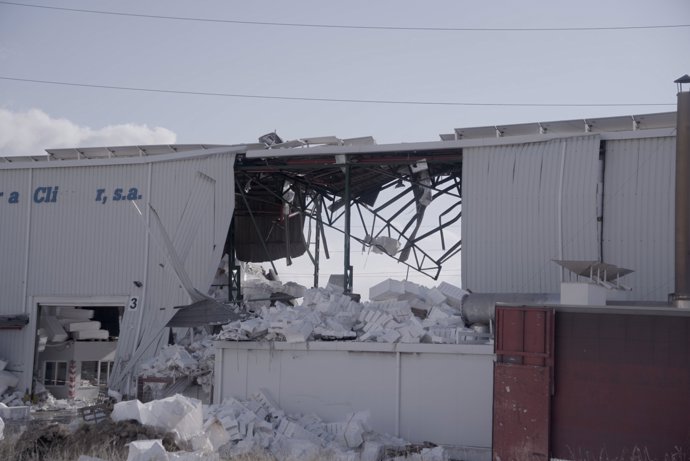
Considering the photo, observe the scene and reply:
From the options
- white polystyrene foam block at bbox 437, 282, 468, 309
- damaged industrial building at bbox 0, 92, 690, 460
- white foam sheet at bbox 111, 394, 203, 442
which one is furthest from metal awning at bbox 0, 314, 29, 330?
white foam sheet at bbox 111, 394, 203, 442

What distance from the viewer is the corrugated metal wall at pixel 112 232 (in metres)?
30.7

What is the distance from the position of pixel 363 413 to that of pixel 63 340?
800 inches

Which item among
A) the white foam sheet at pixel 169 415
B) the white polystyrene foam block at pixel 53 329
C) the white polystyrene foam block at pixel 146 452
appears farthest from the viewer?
the white polystyrene foam block at pixel 53 329

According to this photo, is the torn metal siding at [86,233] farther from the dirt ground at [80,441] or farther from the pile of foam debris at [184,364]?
the dirt ground at [80,441]

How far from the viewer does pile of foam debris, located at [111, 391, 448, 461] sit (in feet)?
53.4

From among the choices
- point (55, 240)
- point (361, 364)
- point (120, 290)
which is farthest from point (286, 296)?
point (361, 364)

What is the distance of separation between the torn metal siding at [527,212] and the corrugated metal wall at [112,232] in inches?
348

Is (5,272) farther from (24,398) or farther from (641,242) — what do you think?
(641,242)

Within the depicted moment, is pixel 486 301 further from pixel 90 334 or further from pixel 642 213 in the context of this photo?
pixel 90 334

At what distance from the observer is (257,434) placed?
19328mm

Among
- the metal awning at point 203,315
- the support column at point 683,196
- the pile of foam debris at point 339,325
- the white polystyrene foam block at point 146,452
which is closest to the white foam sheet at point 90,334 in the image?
the pile of foam debris at point 339,325

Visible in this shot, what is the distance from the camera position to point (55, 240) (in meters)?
32.7

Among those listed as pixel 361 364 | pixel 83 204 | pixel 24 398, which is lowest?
pixel 24 398

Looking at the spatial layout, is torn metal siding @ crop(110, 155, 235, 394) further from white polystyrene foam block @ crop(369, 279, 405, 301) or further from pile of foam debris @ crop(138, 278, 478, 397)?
white polystyrene foam block @ crop(369, 279, 405, 301)
